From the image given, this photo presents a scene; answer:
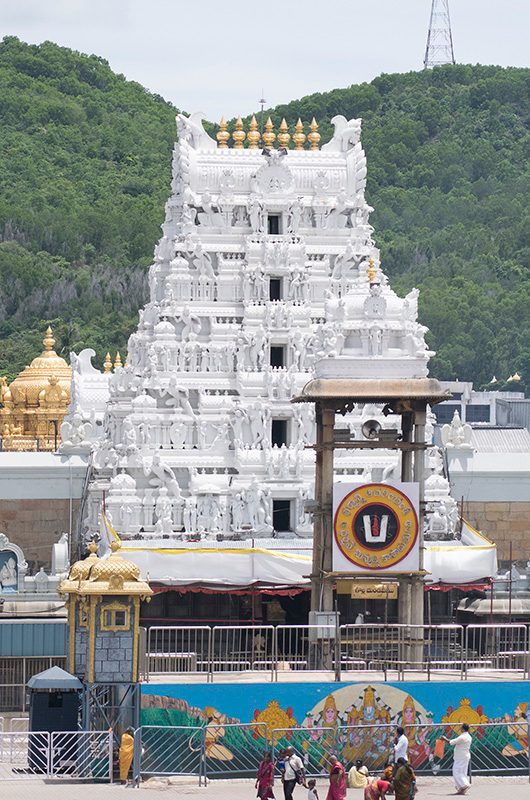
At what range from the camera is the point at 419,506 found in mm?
66875

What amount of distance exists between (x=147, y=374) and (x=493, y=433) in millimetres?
28407

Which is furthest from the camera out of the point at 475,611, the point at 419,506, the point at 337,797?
the point at 475,611

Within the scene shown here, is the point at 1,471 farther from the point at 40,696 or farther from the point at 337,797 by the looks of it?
the point at 337,797

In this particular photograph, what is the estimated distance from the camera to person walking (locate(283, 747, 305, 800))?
5359cm

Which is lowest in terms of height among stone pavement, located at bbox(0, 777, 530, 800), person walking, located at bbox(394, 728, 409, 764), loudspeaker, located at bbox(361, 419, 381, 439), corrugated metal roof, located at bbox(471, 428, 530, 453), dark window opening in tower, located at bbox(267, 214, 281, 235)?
stone pavement, located at bbox(0, 777, 530, 800)

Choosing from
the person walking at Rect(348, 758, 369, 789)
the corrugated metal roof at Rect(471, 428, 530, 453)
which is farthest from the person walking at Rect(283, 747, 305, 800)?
the corrugated metal roof at Rect(471, 428, 530, 453)

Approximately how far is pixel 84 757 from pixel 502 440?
6428 cm


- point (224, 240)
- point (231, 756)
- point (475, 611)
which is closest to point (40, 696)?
point (231, 756)

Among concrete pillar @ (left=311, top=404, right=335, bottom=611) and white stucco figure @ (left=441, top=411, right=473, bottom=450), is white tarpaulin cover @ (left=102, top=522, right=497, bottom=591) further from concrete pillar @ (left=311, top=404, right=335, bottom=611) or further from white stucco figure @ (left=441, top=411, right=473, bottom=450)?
concrete pillar @ (left=311, top=404, right=335, bottom=611)

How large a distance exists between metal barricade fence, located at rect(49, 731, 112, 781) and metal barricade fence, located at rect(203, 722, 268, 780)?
218 centimetres

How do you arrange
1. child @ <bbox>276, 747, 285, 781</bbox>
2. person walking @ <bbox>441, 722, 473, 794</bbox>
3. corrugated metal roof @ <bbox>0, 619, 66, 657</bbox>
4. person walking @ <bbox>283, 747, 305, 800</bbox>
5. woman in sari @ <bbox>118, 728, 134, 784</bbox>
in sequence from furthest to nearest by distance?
1. corrugated metal roof @ <bbox>0, 619, 66, 657</bbox>
2. woman in sari @ <bbox>118, 728, 134, 784</bbox>
3. child @ <bbox>276, 747, 285, 781</bbox>
4. person walking @ <bbox>441, 722, 473, 794</bbox>
5. person walking @ <bbox>283, 747, 305, 800</bbox>

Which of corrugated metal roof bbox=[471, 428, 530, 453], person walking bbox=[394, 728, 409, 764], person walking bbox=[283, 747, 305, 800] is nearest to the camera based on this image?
person walking bbox=[283, 747, 305, 800]

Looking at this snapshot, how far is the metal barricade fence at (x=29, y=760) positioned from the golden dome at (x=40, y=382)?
3196 inches

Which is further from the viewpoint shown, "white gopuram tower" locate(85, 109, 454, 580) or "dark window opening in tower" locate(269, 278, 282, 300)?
"dark window opening in tower" locate(269, 278, 282, 300)
